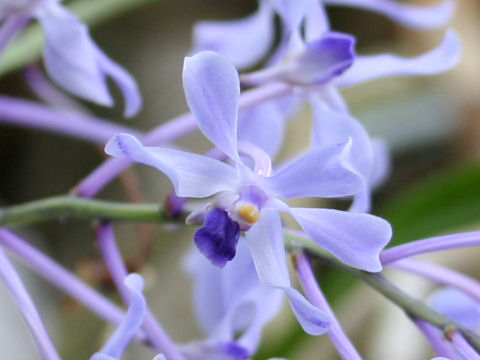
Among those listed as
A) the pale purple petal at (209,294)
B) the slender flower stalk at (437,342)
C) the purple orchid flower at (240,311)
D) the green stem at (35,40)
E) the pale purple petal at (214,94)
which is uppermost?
the pale purple petal at (214,94)

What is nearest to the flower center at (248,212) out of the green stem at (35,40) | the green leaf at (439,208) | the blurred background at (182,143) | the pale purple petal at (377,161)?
the pale purple petal at (377,161)

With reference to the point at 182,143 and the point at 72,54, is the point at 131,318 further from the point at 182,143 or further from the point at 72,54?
the point at 182,143

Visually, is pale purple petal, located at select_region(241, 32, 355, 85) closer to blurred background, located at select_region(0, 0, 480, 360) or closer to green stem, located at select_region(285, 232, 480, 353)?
green stem, located at select_region(285, 232, 480, 353)

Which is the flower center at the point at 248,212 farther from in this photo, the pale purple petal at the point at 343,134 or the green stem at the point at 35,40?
the green stem at the point at 35,40

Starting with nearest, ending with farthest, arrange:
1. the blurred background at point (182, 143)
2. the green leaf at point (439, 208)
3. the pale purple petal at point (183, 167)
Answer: the pale purple petal at point (183, 167) < the green leaf at point (439, 208) < the blurred background at point (182, 143)

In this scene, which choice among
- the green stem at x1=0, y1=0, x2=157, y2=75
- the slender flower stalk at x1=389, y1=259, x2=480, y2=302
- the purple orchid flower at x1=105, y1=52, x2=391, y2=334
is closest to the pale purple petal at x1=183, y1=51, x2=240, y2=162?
the purple orchid flower at x1=105, y1=52, x2=391, y2=334

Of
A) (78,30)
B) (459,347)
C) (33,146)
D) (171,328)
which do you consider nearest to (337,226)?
(459,347)
